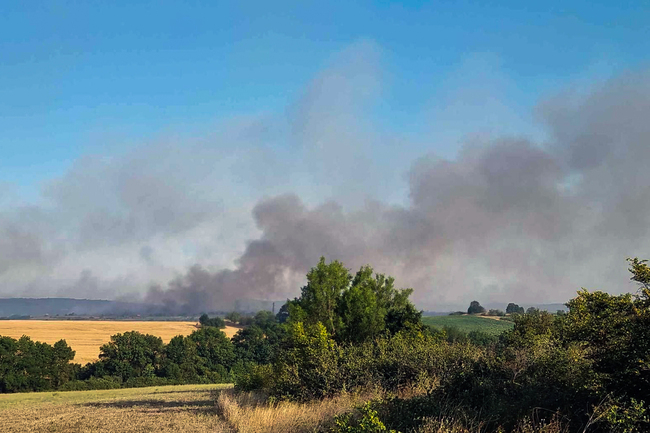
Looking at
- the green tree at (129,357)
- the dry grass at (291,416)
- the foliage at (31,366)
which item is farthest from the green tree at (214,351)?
the dry grass at (291,416)

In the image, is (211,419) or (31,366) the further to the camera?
(31,366)

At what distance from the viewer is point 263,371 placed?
34219mm

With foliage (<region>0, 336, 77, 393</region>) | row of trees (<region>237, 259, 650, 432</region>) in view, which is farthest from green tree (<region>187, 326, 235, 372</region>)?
row of trees (<region>237, 259, 650, 432</region>)

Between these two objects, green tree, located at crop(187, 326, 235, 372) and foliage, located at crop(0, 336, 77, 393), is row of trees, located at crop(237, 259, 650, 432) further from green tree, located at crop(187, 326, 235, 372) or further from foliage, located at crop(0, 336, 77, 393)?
green tree, located at crop(187, 326, 235, 372)

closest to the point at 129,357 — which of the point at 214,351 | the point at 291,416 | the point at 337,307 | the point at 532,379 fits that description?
the point at 214,351

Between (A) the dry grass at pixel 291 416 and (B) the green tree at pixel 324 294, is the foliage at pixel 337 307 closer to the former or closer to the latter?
(B) the green tree at pixel 324 294

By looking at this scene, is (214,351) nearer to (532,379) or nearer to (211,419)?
(211,419)

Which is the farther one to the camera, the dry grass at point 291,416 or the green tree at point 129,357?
the green tree at point 129,357

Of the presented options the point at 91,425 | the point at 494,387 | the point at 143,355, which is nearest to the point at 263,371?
the point at 91,425

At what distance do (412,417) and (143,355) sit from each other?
106100 mm

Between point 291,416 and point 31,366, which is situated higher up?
point 291,416

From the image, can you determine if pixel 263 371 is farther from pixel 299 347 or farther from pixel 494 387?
pixel 494 387

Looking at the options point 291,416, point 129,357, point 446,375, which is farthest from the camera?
point 129,357

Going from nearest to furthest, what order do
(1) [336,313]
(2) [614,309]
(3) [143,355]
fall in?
(2) [614,309] → (1) [336,313] → (3) [143,355]
